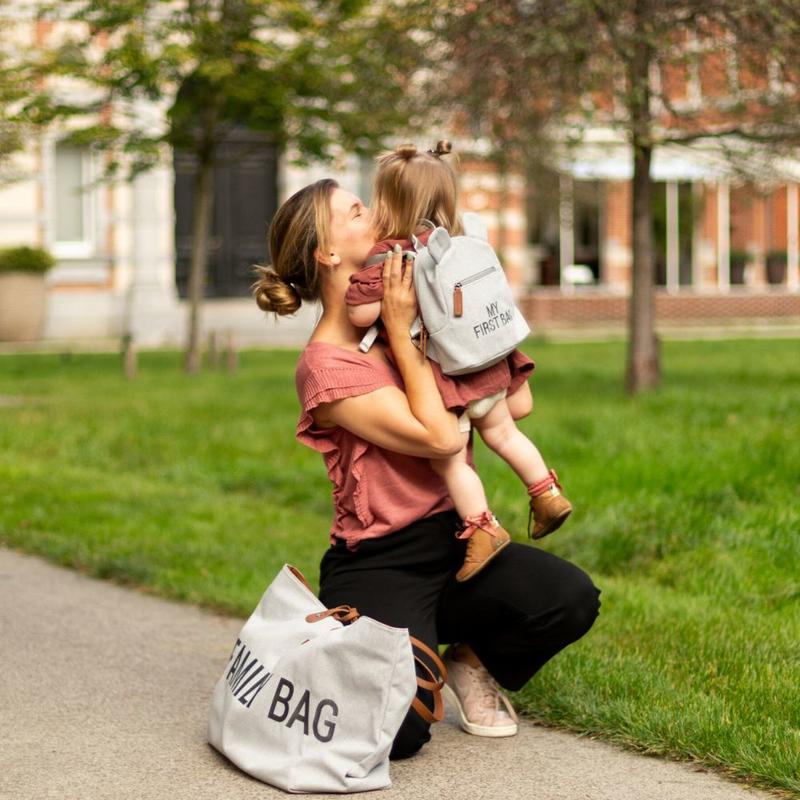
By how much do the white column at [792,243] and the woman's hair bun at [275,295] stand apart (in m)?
27.9

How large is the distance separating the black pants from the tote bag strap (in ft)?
0.20

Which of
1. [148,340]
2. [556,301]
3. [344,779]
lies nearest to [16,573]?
[344,779]

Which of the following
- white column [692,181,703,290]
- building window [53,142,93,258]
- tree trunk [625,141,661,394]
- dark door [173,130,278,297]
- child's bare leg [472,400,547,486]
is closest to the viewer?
child's bare leg [472,400,547,486]

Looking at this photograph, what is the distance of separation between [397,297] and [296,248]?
13.0 inches

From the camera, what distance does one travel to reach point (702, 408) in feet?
33.9

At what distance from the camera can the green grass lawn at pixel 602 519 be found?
4.31m

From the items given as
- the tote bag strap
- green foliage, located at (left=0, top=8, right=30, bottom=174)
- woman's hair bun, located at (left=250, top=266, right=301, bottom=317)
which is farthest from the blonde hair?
green foliage, located at (left=0, top=8, right=30, bottom=174)

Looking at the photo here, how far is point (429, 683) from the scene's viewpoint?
3830 millimetres

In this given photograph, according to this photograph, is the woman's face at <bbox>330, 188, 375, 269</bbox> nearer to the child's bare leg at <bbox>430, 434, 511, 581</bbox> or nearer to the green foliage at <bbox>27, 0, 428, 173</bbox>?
the child's bare leg at <bbox>430, 434, 511, 581</bbox>

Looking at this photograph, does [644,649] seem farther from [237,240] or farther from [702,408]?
[237,240]

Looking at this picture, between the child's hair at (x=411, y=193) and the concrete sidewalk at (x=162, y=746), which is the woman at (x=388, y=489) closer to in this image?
the child's hair at (x=411, y=193)

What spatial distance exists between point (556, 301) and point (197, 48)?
14431 millimetres

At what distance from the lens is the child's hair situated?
3.89 meters

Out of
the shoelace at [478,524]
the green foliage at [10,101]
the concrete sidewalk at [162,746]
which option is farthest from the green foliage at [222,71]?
the shoelace at [478,524]
